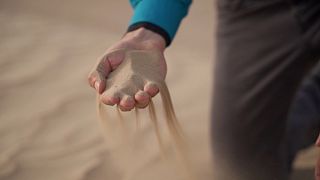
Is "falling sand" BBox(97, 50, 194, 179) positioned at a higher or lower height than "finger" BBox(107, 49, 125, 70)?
lower

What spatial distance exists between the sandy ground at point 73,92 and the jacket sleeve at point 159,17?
0.27 metres

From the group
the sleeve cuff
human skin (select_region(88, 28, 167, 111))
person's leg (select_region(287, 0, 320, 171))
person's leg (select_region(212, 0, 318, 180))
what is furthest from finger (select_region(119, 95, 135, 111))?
person's leg (select_region(287, 0, 320, 171))

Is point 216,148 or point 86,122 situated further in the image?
point 86,122

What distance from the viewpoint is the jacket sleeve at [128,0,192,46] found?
3.16 ft

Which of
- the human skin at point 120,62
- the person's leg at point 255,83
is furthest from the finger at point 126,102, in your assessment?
the person's leg at point 255,83

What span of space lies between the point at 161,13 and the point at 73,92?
73cm

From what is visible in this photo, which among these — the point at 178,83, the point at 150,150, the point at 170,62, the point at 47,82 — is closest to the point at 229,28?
the point at 150,150

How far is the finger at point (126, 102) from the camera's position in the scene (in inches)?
29.6

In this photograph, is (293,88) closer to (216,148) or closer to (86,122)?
(216,148)

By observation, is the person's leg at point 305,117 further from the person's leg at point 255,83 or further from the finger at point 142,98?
the finger at point 142,98

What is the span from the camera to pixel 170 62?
1806 millimetres

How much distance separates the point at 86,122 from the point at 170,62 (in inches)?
19.5

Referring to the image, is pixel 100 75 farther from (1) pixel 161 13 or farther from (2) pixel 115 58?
(1) pixel 161 13

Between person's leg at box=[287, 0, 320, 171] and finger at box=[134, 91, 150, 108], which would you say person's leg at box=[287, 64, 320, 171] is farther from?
finger at box=[134, 91, 150, 108]
